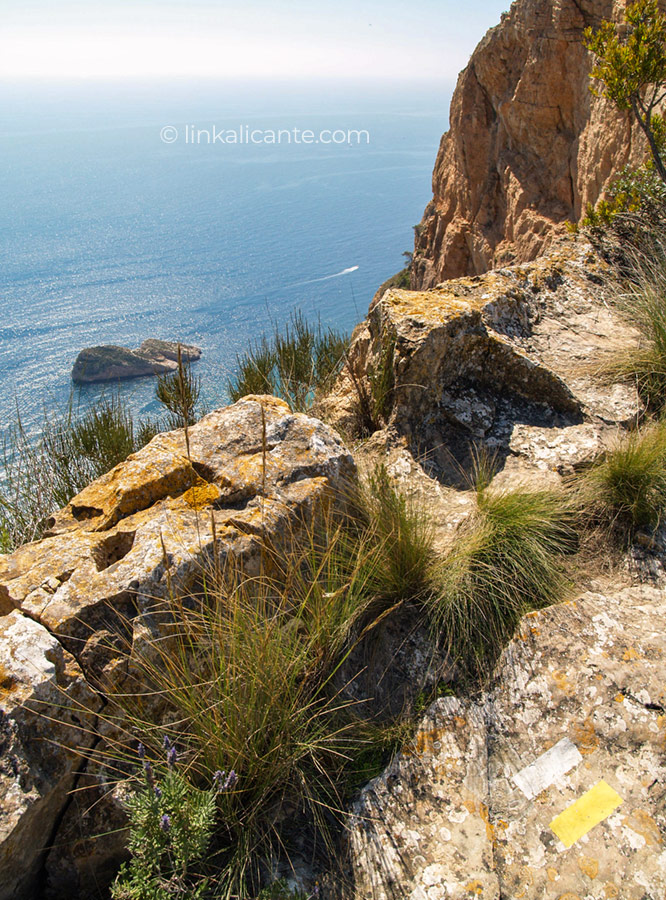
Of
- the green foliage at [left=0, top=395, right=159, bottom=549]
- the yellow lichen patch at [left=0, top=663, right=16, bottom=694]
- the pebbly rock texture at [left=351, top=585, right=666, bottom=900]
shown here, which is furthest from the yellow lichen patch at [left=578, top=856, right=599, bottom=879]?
the green foliage at [left=0, top=395, right=159, bottom=549]

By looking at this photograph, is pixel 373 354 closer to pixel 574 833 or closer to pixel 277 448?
pixel 277 448

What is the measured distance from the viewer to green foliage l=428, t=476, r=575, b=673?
249 centimetres

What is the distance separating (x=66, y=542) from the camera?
8.21 feet

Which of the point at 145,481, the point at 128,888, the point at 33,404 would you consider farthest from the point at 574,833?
the point at 33,404

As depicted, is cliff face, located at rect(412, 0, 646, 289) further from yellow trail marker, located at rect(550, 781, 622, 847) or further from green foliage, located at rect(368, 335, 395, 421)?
yellow trail marker, located at rect(550, 781, 622, 847)

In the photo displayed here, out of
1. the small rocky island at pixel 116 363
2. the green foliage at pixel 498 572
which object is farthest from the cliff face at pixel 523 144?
the small rocky island at pixel 116 363

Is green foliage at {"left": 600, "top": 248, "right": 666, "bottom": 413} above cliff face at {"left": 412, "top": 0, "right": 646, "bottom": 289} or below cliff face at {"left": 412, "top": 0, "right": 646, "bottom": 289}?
below

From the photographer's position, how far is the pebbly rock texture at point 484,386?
369 centimetres

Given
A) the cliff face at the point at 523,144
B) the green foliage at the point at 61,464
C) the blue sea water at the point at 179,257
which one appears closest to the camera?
the green foliage at the point at 61,464

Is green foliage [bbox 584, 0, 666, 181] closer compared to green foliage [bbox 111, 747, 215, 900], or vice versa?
green foliage [bbox 111, 747, 215, 900]

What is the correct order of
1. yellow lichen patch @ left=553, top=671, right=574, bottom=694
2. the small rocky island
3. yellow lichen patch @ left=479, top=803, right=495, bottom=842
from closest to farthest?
yellow lichen patch @ left=479, top=803, right=495, bottom=842
yellow lichen patch @ left=553, top=671, right=574, bottom=694
the small rocky island

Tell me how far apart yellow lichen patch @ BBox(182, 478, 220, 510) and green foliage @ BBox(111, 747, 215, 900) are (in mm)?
1163

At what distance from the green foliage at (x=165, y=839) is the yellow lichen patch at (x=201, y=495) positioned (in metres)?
1.16

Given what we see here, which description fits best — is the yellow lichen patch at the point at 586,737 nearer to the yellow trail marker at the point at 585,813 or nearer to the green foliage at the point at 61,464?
the yellow trail marker at the point at 585,813
